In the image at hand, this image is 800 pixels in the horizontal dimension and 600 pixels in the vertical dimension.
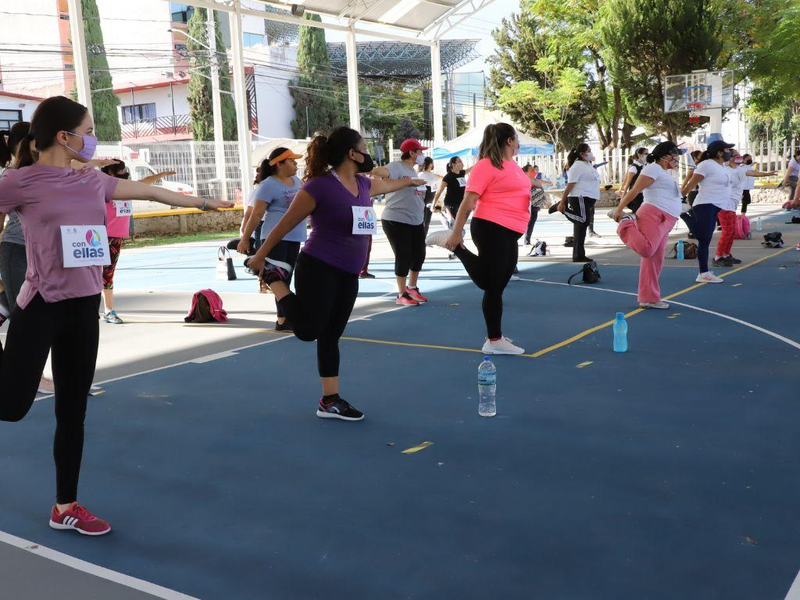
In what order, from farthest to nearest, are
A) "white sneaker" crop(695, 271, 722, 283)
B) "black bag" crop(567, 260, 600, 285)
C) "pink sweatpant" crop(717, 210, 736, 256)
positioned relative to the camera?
"pink sweatpant" crop(717, 210, 736, 256)
"black bag" crop(567, 260, 600, 285)
"white sneaker" crop(695, 271, 722, 283)

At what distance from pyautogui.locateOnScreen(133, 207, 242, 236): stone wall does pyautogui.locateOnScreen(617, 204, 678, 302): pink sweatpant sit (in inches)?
663

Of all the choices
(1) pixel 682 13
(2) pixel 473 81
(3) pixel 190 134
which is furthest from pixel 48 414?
(2) pixel 473 81

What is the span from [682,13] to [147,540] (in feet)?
93.6

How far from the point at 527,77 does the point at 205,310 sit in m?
33.7

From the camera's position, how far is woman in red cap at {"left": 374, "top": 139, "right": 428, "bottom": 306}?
9.60m

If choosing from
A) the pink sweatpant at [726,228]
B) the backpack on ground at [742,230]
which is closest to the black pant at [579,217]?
the pink sweatpant at [726,228]

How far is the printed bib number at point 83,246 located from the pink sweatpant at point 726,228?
10.3 meters

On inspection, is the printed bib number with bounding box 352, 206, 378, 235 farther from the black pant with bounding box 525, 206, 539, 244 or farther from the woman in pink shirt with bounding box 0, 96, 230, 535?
the black pant with bounding box 525, 206, 539, 244

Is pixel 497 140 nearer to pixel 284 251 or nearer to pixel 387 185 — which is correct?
pixel 387 185

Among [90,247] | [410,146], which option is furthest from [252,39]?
[90,247]

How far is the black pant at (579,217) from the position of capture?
44.1 feet

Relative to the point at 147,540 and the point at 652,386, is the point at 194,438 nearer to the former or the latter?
the point at 147,540

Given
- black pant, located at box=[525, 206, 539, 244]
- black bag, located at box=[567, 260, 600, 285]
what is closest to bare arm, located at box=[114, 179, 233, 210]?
black bag, located at box=[567, 260, 600, 285]

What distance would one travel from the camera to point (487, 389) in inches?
213
